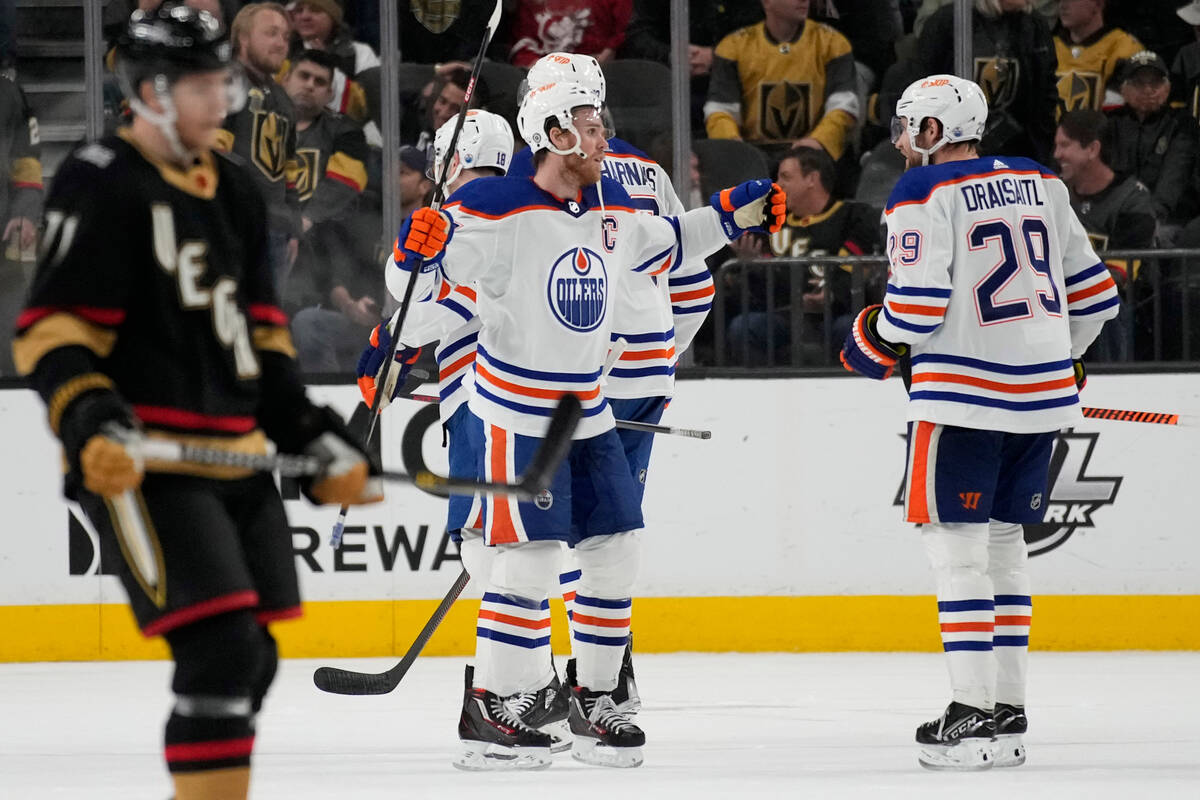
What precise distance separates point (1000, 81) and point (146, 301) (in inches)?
179

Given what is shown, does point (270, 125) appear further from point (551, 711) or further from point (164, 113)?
point (164, 113)

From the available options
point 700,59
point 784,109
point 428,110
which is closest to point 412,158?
point 428,110

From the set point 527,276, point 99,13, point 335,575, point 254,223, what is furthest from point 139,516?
point 99,13

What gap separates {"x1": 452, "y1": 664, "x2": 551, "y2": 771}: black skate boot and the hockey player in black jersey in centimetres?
125

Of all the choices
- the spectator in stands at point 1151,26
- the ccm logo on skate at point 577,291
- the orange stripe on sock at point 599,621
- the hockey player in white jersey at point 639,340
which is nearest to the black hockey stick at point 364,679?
the hockey player in white jersey at point 639,340

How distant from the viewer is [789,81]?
628 centimetres

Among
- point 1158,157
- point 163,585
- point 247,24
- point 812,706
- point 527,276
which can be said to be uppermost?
point 247,24

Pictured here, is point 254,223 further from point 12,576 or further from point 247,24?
point 247,24

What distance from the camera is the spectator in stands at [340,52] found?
6129 millimetres

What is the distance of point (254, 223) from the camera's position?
228 cm

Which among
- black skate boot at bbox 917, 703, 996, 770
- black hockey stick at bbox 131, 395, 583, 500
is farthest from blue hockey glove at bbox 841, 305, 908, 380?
A: black hockey stick at bbox 131, 395, 583, 500

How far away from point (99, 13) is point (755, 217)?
3112 millimetres

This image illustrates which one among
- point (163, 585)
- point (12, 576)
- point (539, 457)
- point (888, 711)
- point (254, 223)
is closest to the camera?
point (163, 585)

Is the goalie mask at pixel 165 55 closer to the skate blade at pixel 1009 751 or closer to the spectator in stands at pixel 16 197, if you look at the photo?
the skate blade at pixel 1009 751
